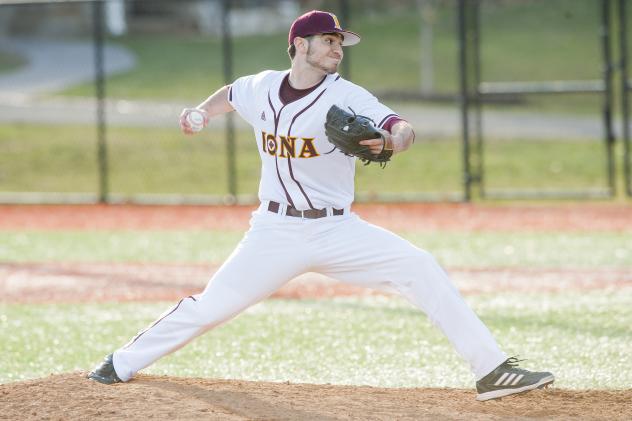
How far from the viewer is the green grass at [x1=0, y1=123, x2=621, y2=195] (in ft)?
64.8

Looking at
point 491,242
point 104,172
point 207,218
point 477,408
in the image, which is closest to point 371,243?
point 477,408

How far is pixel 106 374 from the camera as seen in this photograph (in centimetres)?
612

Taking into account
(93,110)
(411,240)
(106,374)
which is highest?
(93,110)

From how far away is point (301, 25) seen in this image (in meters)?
5.96

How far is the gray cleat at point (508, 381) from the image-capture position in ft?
18.9

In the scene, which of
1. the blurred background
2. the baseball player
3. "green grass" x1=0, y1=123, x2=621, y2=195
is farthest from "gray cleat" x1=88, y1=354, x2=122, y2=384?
"green grass" x1=0, y1=123, x2=621, y2=195

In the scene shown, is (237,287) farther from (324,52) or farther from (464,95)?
(464,95)

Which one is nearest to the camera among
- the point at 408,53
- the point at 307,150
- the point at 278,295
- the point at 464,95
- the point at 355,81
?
the point at 307,150

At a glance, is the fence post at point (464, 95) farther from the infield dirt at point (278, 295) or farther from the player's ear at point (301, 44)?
the player's ear at point (301, 44)

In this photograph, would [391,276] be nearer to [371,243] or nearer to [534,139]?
[371,243]

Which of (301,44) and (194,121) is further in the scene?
(194,121)

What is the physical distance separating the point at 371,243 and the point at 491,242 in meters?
6.76

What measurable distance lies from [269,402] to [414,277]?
99 centimetres

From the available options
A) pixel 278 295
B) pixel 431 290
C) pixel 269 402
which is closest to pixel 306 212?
pixel 431 290
